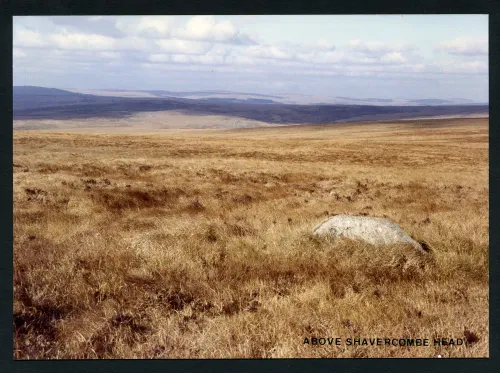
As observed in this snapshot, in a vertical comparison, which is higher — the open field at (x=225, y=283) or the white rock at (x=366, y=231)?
the white rock at (x=366, y=231)

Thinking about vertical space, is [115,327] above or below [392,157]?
below

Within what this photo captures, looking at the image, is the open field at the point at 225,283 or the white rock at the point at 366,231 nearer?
the open field at the point at 225,283

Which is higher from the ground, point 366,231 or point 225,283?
point 366,231

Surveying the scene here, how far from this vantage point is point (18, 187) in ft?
42.1

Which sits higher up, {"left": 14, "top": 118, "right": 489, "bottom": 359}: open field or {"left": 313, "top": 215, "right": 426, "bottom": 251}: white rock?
{"left": 313, "top": 215, "right": 426, "bottom": 251}: white rock

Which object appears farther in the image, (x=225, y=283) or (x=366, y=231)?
(x=366, y=231)

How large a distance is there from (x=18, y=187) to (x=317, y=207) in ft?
28.0

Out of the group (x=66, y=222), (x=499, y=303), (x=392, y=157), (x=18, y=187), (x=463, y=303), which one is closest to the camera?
(x=499, y=303)

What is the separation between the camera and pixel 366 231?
7910 mm

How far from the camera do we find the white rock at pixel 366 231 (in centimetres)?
774

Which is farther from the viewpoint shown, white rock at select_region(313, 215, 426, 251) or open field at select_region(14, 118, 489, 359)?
white rock at select_region(313, 215, 426, 251)

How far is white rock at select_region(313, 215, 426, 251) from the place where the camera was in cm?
774

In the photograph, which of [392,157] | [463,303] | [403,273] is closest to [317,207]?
[403,273]

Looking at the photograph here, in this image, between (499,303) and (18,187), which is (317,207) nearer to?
(499,303)
